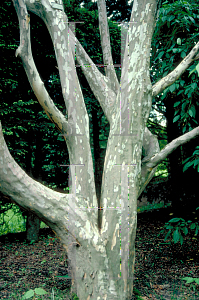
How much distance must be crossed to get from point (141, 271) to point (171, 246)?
3.73ft

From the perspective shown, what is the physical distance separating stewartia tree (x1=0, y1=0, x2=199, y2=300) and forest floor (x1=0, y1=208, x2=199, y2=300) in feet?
1.71

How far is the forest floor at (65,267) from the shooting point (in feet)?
9.00

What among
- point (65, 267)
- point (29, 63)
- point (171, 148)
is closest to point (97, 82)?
point (29, 63)

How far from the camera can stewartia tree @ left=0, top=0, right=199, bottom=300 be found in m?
2.29

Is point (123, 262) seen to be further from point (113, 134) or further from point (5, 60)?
point (5, 60)

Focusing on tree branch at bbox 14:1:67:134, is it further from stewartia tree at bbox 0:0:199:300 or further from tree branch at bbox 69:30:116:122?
tree branch at bbox 69:30:116:122

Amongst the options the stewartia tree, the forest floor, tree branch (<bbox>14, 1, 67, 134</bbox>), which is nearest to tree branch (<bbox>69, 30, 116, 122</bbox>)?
the stewartia tree

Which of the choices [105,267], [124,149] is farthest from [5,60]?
[105,267]

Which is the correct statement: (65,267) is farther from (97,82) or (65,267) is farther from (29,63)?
(29,63)

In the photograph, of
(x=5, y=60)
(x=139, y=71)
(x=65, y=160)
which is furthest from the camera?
(x=65, y=160)

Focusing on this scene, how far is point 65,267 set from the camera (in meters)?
3.39

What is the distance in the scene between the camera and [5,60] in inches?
158

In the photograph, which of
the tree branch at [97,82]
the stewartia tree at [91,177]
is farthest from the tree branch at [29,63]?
the tree branch at [97,82]

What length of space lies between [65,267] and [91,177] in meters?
1.70
